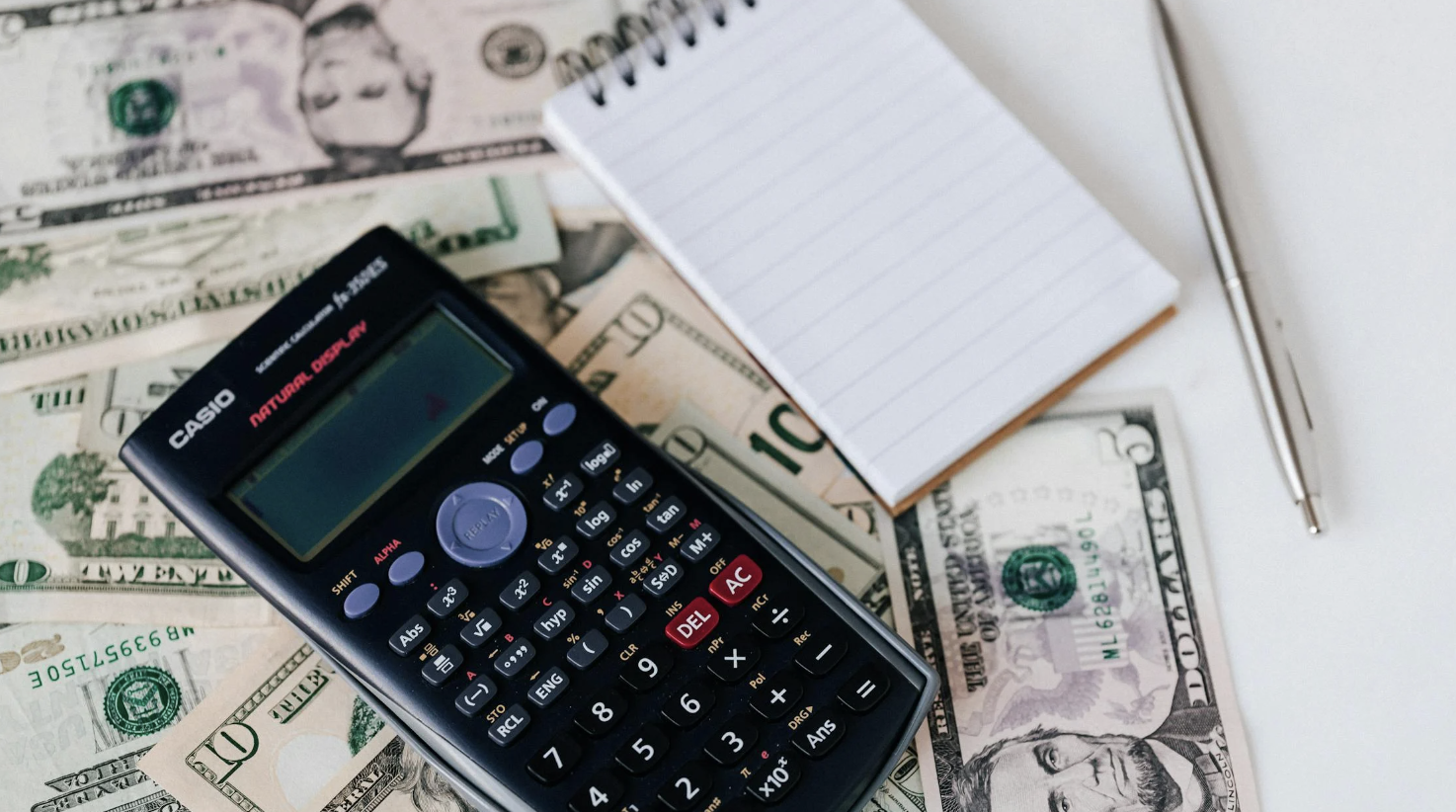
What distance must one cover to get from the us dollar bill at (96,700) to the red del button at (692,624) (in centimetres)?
19

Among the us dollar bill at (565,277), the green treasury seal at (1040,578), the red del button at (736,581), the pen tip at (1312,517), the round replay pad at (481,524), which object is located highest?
the us dollar bill at (565,277)

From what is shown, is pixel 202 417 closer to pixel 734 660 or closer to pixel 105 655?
pixel 105 655

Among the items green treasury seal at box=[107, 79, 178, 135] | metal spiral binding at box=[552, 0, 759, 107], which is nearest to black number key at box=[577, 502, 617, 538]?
metal spiral binding at box=[552, 0, 759, 107]

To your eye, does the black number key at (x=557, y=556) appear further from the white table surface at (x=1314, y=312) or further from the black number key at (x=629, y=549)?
the white table surface at (x=1314, y=312)

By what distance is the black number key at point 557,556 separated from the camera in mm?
484

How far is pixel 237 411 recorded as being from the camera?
50cm

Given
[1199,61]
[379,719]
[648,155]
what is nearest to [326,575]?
[379,719]

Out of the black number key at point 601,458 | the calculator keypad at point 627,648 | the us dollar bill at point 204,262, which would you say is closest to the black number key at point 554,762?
the calculator keypad at point 627,648

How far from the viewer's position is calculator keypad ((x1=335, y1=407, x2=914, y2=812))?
456mm

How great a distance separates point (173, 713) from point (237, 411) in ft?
0.44

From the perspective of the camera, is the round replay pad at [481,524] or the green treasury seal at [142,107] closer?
the round replay pad at [481,524]

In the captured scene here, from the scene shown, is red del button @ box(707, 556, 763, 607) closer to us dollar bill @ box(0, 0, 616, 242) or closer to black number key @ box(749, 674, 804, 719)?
black number key @ box(749, 674, 804, 719)

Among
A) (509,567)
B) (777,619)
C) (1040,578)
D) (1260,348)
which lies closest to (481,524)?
(509,567)

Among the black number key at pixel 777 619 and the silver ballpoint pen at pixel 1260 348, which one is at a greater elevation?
the black number key at pixel 777 619
